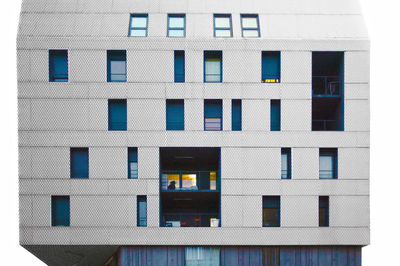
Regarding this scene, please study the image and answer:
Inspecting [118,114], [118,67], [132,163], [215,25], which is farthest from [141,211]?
[215,25]

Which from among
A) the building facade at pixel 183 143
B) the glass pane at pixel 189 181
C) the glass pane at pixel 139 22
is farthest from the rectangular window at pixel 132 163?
the glass pane at pixel 139 22

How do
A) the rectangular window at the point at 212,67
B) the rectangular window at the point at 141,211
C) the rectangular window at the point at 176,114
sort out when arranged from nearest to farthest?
the rectangular window at the point at 141,211 → the rectangular window at the point at 176,114 → the rectangular window at the point at 212,67

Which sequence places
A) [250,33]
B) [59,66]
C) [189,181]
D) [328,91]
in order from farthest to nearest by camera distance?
1. [328,91]
2. [189,181]
3. [250,33]
4. [59,66]

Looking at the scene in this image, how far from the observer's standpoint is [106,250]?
19.8 m

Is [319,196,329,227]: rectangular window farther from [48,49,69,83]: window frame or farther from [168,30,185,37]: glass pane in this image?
[48,49,69,83]: window frame

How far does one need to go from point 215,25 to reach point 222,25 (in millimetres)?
437

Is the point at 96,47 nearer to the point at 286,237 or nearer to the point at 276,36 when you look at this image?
the point at 276,36

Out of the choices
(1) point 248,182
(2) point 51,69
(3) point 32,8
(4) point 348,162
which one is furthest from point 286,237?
(3) point 32,8

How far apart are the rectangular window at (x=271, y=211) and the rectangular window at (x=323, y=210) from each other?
2572 millimetres

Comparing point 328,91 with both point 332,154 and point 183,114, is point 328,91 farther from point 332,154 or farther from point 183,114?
point 183,114

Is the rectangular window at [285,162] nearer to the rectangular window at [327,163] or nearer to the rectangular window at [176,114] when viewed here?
the rectangular window at [327,163]

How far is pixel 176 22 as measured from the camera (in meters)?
20.8

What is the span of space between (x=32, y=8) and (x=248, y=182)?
16.9 m

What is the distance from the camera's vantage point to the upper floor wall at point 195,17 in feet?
66.1
